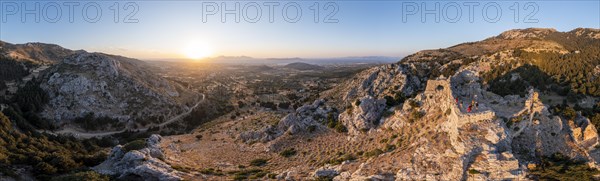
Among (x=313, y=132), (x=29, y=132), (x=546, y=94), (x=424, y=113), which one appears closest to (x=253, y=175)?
(x=313, y=132)

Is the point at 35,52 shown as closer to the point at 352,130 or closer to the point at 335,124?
the point at 335,124

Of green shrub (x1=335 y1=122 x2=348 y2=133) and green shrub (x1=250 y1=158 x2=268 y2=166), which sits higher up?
green shrub (x1=335 y1=122 x2=348 y2=133)

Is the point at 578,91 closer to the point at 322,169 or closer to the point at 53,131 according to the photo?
the point at 322,169

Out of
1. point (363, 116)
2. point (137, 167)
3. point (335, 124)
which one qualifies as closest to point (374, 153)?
point (363, 116)

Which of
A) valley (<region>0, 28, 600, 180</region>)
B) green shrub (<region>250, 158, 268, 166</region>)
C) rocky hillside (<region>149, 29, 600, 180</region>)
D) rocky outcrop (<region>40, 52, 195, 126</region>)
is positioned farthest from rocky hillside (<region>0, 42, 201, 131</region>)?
green shrub (<region>250, 158, 268, 166</region>)

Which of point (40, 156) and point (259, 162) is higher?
point (40, 156)

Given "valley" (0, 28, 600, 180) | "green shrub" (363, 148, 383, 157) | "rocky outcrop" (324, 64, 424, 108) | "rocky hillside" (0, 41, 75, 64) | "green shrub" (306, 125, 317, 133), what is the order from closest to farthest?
"valley" (0, 28, 600, 180) → "green shrub" (363, 148, 383, 157) → "green shrub" (306, 125, 317, 133) → "rocky outcrop" (324, 64, 424, 108) → "rocky hillside" (0, 41, 75, 64)

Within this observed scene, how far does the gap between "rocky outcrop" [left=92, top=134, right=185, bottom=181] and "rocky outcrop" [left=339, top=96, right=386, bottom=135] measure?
21366 mm

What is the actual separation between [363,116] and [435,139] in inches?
512

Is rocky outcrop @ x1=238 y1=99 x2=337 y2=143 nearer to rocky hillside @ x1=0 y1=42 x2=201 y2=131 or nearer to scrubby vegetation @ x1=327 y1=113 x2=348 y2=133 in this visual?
scrubby vegetation @ x1=327 y1=113 x2=348 y2=133

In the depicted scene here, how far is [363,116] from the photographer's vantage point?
43.4 m

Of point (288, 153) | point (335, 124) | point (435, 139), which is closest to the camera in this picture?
point (435, 139)

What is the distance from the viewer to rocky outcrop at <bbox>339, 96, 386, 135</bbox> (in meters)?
42.4

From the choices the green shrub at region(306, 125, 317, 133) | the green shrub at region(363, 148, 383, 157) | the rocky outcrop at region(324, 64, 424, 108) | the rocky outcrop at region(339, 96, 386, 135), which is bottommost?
the green shrub at region(363, 148, 383, 157)
